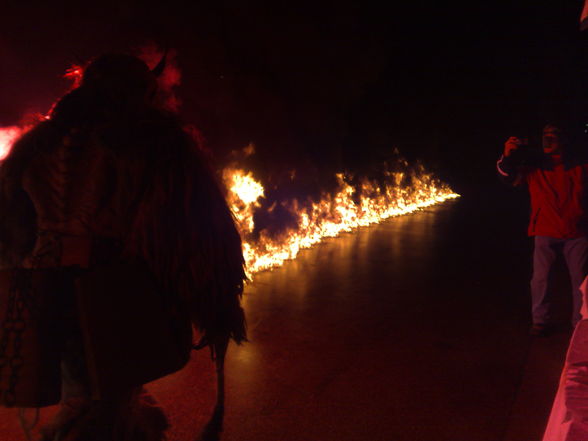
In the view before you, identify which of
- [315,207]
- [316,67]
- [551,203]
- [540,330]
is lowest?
[540,330]

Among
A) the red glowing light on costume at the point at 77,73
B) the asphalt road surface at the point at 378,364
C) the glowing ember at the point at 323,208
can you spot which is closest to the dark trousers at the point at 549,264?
the asphalt road surface at the point at 378,364

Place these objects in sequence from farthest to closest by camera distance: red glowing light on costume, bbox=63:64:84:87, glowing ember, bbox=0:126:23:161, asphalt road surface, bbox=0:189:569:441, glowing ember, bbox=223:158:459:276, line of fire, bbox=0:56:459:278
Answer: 1. glowing ember, bbox=223:158:459:276
2. line of fire, bbox=0:56:459:278
3. glowing ember, bbox=0:126:23:161
4. asphalt road surface, bbox=0:189:569:441
5. red glowing light on costume, bbox=63:64:84:87

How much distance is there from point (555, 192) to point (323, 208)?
6211 mm

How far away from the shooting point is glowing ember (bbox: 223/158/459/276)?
7.41 m

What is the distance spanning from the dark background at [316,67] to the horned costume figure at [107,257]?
4.97 ft

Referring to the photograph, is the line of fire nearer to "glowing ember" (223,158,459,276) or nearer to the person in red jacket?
"glowing ember" (223,158,459,276)

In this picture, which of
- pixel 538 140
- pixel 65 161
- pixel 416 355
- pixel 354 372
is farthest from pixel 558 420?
pixel 538 140

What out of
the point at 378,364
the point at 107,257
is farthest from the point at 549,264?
the point at 107,257

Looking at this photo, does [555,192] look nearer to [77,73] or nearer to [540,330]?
[540,330]

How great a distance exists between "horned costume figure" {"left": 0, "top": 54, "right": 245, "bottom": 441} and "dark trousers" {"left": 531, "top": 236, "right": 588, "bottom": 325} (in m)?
3.62

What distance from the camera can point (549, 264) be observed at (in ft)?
15.1

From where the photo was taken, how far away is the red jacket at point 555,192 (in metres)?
4.41

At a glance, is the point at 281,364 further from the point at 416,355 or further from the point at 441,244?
the point at 441,244

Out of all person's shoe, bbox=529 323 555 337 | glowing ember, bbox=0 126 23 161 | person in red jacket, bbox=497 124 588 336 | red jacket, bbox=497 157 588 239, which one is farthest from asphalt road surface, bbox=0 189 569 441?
glowing ember, bbox=0 126 23 161
